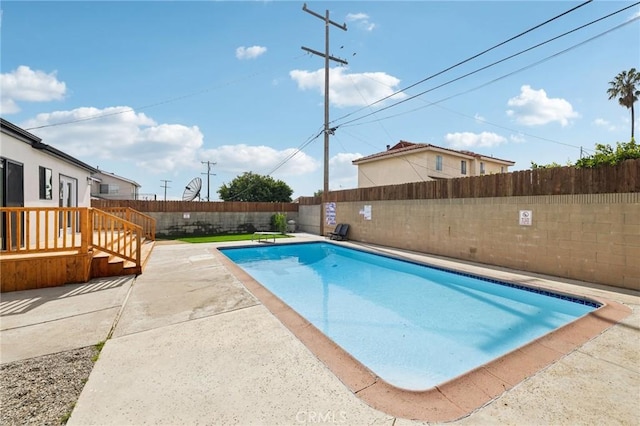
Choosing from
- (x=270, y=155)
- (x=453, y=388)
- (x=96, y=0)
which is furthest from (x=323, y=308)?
(x=270, y=155)

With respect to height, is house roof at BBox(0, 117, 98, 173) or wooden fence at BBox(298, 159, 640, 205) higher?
house roof at BBox(0, 117, 98, 173)

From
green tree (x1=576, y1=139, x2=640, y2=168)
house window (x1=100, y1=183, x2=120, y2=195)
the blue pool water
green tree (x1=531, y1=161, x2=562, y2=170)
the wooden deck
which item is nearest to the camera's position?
the blue pool water

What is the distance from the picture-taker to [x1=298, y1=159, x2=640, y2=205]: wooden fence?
555 cm

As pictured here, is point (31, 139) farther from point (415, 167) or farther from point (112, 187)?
point (112, 187)

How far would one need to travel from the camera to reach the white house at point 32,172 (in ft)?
18.9

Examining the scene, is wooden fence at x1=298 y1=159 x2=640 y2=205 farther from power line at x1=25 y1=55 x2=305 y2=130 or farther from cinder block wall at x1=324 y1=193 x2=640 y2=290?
power line at x1=25 y1=55 x2=305 y2=130

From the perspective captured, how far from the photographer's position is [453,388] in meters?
2.38

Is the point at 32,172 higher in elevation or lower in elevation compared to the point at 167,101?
lower

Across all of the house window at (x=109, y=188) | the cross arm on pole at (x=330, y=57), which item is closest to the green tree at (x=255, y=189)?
the house window at (x=109, y=188)

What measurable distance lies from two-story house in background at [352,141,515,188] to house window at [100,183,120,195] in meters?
24.9

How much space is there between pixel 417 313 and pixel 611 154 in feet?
17.0

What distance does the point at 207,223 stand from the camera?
634 inches

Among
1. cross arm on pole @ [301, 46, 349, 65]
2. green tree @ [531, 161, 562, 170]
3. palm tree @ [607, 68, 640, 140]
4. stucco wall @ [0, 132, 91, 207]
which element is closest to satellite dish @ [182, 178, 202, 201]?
stucco wall @ [0, 132, 91, 207]

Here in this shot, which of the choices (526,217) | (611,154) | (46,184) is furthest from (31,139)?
(611,154)
